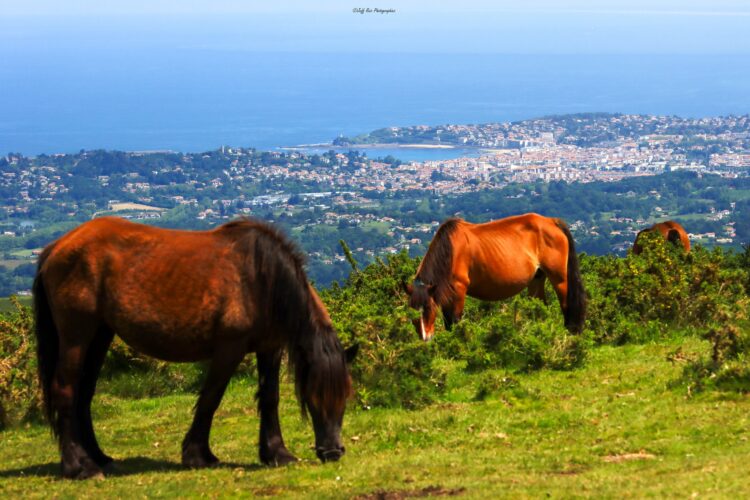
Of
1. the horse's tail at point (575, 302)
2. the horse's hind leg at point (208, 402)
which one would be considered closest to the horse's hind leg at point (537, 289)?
the horse's tail at point (575, 302)

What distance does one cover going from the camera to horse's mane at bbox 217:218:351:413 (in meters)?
9.20

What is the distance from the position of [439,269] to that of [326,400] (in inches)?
220

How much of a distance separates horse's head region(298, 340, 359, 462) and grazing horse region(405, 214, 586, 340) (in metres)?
4.63

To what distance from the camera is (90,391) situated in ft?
31.6

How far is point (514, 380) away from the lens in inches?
463

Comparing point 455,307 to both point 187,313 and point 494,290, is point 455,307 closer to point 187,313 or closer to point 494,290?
point 494,290

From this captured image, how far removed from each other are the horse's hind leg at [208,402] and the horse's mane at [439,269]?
216 inches

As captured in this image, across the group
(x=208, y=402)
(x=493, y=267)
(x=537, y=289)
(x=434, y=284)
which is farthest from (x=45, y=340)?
(x=537, y=289)

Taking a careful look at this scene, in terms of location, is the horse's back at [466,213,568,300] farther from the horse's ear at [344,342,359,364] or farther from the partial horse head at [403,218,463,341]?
the horse's ear at [344,342,359,364]

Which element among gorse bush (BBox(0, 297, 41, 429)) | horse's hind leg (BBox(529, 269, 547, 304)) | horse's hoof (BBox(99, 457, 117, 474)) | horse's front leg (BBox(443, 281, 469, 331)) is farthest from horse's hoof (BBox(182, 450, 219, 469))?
horse's hind leg (BBox(529, 269, 547, 304))

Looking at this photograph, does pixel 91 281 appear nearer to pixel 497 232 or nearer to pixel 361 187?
pixel 497 232

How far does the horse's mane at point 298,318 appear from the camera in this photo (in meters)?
9.20

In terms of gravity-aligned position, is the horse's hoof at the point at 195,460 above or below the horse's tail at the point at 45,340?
below

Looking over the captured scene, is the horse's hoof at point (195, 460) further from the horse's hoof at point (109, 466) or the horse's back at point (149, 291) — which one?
the horse's back at point (149, 291)
